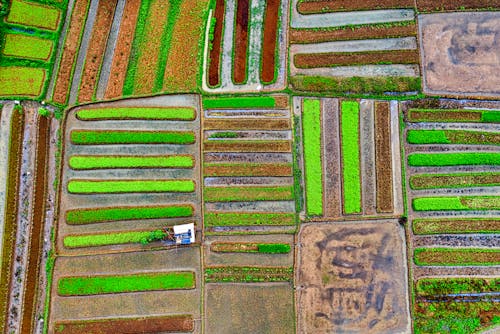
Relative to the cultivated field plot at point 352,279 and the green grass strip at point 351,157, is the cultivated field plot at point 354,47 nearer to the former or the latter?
the green grass strip at point 351,157

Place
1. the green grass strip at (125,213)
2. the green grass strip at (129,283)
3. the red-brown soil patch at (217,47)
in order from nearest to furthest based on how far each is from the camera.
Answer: the green grass strip at (129,283), the green grass strip at (125,213), the red-brown soil patch at (217,47)

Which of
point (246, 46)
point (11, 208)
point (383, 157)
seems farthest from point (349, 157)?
A: point (11, 208)

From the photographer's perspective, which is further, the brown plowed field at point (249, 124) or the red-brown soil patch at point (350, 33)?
the red-brown soil patch at point (350, 33)

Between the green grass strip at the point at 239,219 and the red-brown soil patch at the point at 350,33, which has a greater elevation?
the red-brown soil patch at the point at 350,33

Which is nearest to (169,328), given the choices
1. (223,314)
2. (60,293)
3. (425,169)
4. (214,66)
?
(223,314)

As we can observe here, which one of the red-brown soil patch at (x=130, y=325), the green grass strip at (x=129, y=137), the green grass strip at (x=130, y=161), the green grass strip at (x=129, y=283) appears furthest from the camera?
the green grass strip at (x=129, y=137)

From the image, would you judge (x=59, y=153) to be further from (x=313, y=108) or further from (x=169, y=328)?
(x=313, y=108)

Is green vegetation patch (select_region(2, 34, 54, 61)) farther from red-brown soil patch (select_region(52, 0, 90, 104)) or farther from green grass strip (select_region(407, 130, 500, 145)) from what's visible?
green grass strip (select_region(407, 130, 500, 145))

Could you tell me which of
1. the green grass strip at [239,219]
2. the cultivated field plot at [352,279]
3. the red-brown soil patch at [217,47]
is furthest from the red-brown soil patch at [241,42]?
the cultivated field plot at [352,279]

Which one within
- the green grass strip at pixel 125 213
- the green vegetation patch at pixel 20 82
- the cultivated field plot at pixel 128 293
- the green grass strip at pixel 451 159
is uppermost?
the green vegetation patch at pixel 20 82
